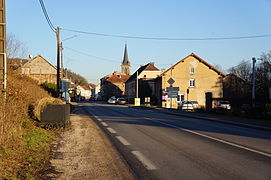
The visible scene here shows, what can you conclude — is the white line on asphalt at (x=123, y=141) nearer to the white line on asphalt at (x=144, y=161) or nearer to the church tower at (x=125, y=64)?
the white line on asphalt at (x=144, y=161)

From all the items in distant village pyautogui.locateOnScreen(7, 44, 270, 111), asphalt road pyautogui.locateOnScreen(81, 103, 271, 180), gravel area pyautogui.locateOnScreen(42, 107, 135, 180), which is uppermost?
distant village pyautogui.locateOnScreen(7, 44, 270, 111)

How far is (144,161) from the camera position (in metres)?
6.55

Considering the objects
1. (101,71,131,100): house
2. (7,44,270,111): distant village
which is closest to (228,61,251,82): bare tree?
(7,44,270,111): distant village

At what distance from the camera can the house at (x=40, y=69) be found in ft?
203

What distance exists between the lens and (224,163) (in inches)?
249

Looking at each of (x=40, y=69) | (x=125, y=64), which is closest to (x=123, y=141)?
(x=40, y=69)

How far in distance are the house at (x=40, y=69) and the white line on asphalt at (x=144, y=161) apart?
5799 cm

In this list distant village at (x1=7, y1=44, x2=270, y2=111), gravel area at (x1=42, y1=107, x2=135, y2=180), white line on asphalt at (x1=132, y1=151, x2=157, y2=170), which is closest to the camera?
gravel area at (x1=42, y1=107, x2=135, y2=180)

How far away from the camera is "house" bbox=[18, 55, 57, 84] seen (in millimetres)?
61844

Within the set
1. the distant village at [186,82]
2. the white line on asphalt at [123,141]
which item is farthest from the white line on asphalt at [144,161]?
the distant village at [186,82]

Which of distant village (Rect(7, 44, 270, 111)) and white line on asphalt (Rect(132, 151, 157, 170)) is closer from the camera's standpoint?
white line on asphalt (Rect(132, 151, 157, 170))

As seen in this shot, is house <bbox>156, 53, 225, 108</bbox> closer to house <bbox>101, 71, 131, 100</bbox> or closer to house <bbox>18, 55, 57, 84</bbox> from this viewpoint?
house <bbox>18, 55, 57, 84</bbox>

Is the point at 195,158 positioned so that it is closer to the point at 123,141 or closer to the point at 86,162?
the point at 86,162

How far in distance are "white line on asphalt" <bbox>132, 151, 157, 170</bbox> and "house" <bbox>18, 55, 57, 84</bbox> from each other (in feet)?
190
